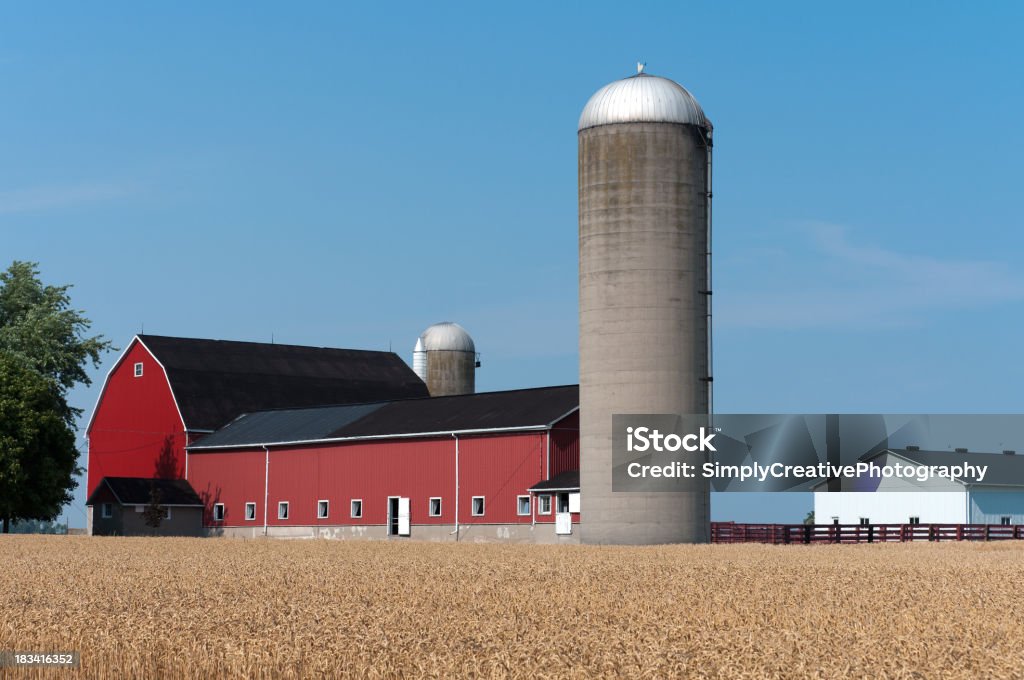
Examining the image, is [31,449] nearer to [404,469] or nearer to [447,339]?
[404,469]

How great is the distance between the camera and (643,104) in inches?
2007

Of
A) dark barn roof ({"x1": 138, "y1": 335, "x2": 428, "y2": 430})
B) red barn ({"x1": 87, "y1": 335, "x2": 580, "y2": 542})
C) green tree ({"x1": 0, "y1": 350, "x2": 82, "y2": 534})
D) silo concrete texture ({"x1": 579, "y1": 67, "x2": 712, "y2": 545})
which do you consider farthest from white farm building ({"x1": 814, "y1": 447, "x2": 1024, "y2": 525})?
green tree ({"x1": 0, "y1": 350, "x2": 82, "y2": 534})

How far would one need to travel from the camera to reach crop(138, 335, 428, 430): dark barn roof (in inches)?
2995

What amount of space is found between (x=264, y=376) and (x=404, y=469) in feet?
68.2

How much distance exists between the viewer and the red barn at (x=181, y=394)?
7512cm

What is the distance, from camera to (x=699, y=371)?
165 feet

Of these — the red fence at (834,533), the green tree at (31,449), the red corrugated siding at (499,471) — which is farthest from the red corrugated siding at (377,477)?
the red fence at (834,533)

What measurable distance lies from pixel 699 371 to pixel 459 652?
35.4 meters

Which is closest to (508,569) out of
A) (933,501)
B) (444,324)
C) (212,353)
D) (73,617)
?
(73,617)

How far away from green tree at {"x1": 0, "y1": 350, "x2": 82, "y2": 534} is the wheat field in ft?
100

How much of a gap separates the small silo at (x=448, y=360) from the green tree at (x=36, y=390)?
21174 millimetres

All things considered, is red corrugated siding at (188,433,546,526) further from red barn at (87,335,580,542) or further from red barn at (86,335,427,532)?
red barn at (86,335,427,532)

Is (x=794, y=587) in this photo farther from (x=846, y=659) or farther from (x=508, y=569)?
(x=846, y=659)

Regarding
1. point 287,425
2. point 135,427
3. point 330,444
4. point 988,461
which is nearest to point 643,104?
point 330,444
